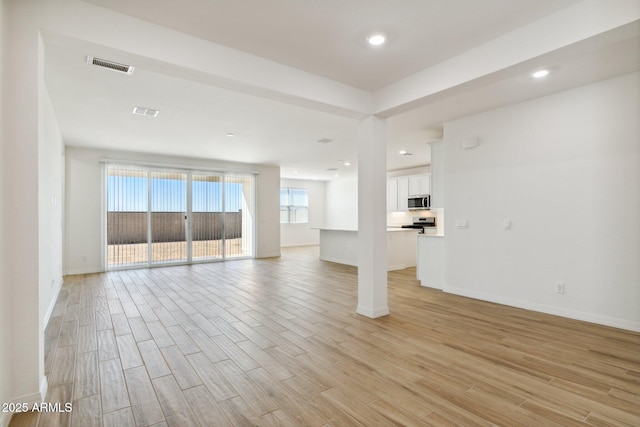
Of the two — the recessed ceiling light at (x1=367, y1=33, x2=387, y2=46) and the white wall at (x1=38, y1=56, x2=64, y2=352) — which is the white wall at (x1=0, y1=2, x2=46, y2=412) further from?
the recessed ceiling light at (x1=367, y1=33, x2=387, y2=46)

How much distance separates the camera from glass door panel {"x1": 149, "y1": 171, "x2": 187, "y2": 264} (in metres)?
7.59

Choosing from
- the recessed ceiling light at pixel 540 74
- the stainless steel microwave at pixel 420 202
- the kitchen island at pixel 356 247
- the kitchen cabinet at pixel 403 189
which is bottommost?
the kitchen island at pixel 356 247

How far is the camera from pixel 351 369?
2543 mm

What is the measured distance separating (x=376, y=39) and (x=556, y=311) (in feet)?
12.6

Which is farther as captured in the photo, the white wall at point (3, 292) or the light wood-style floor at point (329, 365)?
the light wood-style floor at point (329, 365)

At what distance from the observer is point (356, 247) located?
24.9 ft

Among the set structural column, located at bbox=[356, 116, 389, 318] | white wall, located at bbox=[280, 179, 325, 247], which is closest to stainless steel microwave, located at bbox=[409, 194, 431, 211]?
white wall, located at bbox=[280, 179, 325, 247]

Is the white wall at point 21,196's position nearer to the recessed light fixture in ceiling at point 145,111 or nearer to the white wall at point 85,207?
the recessed light fixture in ceiling at point 145,111

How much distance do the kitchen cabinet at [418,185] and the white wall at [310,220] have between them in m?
4.57

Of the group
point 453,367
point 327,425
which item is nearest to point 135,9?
point 327,425

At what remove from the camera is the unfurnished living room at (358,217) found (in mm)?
2035

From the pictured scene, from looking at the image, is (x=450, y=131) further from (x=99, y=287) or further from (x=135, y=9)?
(x=99, y=287)

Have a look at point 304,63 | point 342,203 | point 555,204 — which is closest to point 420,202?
point 342,203

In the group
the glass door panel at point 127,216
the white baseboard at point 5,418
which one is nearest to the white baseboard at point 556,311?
the white baseboard at point 5,418
